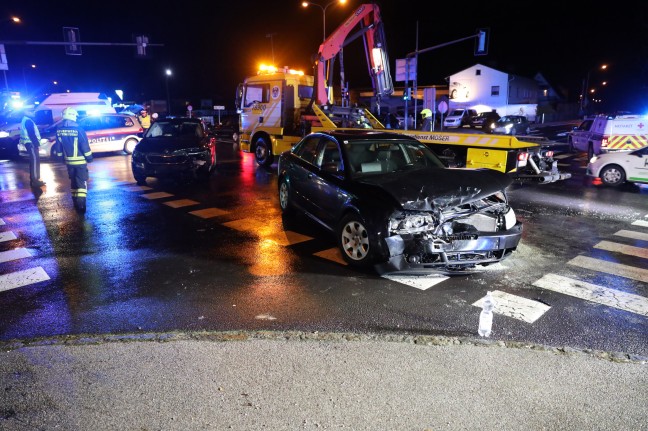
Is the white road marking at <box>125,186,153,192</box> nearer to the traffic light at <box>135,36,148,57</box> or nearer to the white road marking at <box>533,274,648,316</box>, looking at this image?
the white road marking at <box>533,274,648,316</box>

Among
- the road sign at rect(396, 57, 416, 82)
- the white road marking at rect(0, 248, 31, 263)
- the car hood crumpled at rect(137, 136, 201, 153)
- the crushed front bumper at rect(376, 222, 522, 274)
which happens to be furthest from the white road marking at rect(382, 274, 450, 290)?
the road sign at rect(396, 57, 416, 82)

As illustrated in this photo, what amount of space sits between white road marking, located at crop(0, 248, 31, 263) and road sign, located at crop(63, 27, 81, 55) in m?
20.2

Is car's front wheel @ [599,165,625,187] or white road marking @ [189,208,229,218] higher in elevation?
car's front wheel @ [599,165,625,187]

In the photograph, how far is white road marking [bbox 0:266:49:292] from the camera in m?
5.60

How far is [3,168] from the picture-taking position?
16.9 metres

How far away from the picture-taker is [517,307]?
4.87 metres

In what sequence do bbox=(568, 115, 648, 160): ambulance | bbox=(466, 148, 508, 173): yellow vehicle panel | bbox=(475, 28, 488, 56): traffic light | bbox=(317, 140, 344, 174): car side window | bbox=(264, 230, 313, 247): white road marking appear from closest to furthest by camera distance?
bbox=(317, 140, 344, 174): car side window → bbox=(264, 230, 313, 247): white road marking → bbox=(466, 148, 508, 173): yellow vehicle panel → bbox=(568, 115, 648, 160): ambulance → bbox=(475, 28, 488, 56): traffic light

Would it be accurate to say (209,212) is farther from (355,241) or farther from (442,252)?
(442,252)

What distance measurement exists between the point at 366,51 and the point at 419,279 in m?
10.9

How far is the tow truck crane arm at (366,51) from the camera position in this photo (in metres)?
14.3

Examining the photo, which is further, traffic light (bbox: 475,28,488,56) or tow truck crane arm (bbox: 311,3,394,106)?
traffic light (bbox: 475,28,488,56)

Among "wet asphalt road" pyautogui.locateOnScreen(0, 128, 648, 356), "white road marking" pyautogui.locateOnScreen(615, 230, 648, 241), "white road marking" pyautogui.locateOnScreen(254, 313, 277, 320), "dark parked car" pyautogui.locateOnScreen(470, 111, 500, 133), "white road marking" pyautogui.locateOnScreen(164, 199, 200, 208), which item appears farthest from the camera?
"dark parked car" pyautogui.locateOnScreen(470, 111, 500, 133)

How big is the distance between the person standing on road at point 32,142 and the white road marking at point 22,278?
23.3ft

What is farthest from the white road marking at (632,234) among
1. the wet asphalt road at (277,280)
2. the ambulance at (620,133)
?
the ambulance at (620,133)
